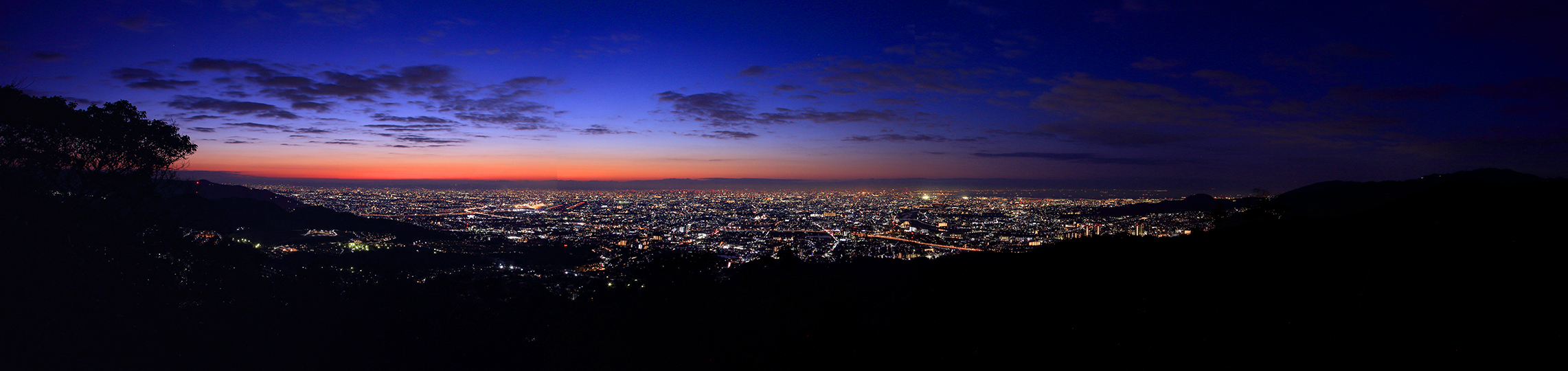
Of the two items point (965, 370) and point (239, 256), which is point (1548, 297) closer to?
point (965, 370)

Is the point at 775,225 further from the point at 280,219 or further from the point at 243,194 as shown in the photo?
the point at 243,194

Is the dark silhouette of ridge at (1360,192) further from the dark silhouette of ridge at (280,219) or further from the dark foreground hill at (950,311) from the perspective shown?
the dark silhouette of ridge at (280,219)

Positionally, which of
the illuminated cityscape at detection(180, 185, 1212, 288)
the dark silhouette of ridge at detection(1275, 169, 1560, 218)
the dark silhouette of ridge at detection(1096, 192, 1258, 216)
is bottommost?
the illuminated cityscape at detection(180, 185, 1212, 288)

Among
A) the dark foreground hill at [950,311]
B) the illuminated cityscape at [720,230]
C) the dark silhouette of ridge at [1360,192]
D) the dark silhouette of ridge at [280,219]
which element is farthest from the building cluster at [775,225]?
the dark foreground hill at [950,311]

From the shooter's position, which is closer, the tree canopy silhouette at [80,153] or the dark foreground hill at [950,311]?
the dark foreground hill at [950,311]

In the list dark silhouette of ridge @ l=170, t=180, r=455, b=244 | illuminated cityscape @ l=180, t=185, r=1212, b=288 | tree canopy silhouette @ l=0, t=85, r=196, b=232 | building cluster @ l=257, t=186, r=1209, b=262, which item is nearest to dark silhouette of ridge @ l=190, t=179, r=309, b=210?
dark silhouette of ridge @ l=170, t=180, r=455, b=244

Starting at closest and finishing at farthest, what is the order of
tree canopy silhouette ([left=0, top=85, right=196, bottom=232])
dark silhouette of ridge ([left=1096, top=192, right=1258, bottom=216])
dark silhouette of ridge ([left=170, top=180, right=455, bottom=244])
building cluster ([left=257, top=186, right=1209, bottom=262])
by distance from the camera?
tree canopy silhouette ([left=0, top=85, right=196, bottom=232]) → dark silhouette of ridge ([left=170, top=180, right=455, bottom=244]) → building cluster ([left=257, top=186, right=1209, bottom=262]) → dark silhouette of ridge ([left=1096, top=192, right=1258, bottom=216])

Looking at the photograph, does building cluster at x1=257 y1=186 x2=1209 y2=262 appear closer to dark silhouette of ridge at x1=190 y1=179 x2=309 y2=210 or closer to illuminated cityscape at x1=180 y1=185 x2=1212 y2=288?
illuminated cityscape at x1=180 y1=185 x2=1212 y2=288

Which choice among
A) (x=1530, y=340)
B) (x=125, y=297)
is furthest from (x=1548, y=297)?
(x=125, y=297)
